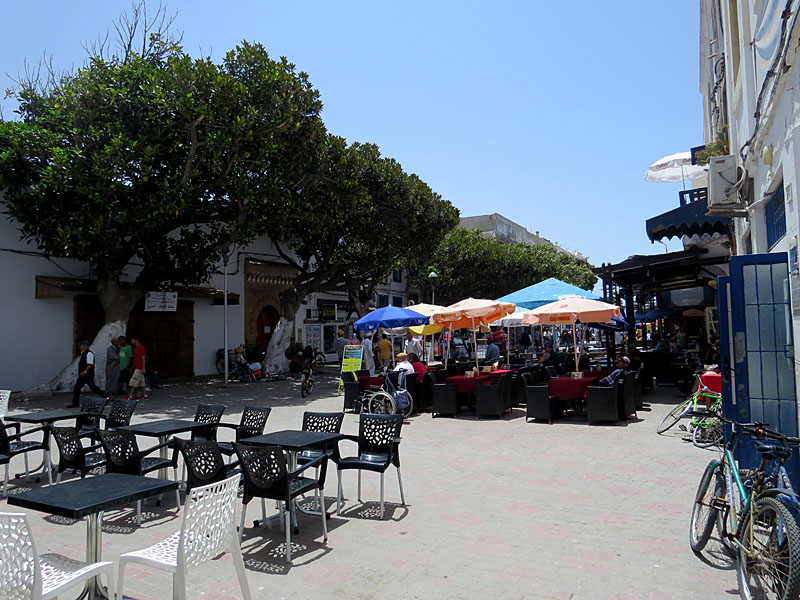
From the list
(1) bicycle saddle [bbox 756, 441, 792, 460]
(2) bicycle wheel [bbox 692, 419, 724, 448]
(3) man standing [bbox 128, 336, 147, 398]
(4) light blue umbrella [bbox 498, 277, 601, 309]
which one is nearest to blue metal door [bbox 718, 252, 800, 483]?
(1) bicycle saddle [bbox 756, 441, 792, 460]

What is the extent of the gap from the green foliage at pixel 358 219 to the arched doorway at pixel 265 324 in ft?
10.3

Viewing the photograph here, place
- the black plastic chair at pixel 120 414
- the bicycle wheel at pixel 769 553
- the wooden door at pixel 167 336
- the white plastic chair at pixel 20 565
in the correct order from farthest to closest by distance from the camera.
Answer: the wooden door at pixel 167 336
the black plastic chair at pixel 120 414
the bicycle wheel at pixel 769 553
the white plastic chair at pixel 20 565

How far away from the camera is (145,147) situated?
14.4 meters

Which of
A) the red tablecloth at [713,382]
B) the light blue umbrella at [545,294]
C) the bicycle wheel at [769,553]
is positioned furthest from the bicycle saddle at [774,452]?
the light blue umbrella at [545,294]

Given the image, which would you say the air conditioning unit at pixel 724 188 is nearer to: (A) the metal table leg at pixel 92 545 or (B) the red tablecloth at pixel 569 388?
(B) the red tablecloth at pixel 569 388

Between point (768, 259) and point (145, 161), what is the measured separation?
13.9 metres

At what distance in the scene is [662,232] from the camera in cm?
1153

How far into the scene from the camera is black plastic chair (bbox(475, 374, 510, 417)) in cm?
1170

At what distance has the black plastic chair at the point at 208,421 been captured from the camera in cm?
705

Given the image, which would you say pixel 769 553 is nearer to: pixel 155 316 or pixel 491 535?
pixel 491 535

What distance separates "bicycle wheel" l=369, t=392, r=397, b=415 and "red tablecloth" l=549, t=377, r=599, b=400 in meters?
3.18

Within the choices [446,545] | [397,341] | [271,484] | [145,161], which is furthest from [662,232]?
[397,341]

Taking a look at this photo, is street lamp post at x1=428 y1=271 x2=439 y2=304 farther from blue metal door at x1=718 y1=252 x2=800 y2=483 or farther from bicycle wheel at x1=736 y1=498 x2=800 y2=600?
bicycle wheel at x1=736 y1=498 x2=800 y2=600

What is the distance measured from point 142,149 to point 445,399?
992 centimetres
